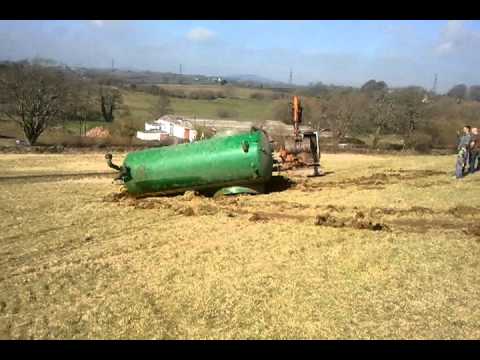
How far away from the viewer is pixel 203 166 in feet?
43.6

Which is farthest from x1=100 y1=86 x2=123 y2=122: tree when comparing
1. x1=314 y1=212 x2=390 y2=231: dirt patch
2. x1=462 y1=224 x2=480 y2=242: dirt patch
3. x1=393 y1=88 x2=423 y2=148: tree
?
x1=462 y1=224 x2=480 y2=242: dirt patch

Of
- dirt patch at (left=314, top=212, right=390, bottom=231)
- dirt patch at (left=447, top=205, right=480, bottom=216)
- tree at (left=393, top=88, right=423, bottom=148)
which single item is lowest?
dirt patch at (left=314, top=212, right=390, bottom=231)

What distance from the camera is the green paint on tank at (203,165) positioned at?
1321 centimetres

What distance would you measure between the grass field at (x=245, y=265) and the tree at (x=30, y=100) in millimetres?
28187

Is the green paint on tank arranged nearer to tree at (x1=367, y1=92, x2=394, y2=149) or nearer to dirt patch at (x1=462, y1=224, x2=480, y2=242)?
dirt patch at (x1=462, y1=224, x2=480, y2=242)

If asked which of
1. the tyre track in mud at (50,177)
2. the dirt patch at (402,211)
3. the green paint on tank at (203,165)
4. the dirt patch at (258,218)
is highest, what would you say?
the green paint on tank at (203,165)

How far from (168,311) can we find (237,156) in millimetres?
7232

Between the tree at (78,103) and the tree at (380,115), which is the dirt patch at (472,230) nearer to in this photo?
the tree at (78,103)

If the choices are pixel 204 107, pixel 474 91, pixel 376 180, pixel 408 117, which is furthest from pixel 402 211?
pixel 474 91

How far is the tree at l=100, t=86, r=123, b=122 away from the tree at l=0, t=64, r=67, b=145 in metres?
21.6

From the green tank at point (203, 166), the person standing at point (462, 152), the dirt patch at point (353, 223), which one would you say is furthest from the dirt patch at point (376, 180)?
the dirt patch at point (353, 223)

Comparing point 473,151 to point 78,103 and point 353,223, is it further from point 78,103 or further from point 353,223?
point 78,103

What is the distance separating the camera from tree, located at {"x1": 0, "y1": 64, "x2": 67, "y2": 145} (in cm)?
3981
